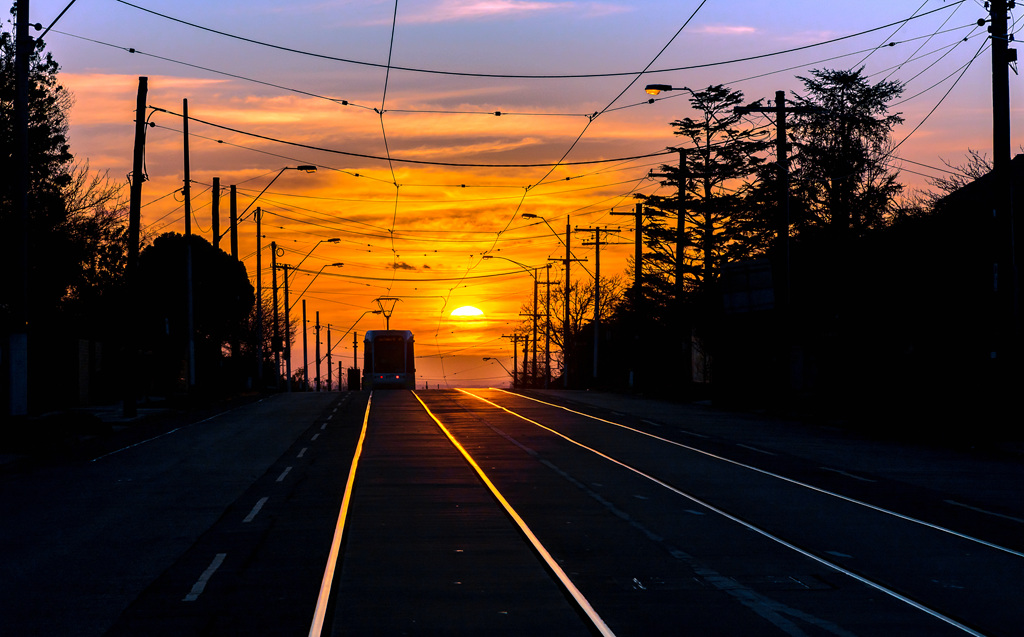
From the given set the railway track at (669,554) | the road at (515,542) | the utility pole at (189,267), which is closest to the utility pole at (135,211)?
the utility pole at (189,267)

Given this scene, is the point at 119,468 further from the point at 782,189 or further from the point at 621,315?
the point at 621,315

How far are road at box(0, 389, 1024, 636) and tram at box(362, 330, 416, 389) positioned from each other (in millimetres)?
39671

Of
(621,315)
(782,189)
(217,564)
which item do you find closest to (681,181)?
(782,189)

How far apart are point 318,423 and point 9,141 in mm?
16378

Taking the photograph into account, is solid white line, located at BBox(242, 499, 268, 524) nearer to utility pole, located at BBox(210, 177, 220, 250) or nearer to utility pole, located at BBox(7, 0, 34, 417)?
utility pole, located at BBox(7, 0, 34, 417)

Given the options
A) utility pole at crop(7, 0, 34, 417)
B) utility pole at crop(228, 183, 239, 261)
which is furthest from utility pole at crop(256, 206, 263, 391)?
utility pole at crop(7, 0, 34, 417)

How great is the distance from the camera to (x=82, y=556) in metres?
11.8

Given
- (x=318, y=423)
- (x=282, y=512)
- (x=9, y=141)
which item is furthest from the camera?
(x=9, y=141)

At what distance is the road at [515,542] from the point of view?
8.80m

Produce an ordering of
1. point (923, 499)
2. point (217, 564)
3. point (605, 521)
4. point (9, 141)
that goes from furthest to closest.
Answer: point (9, 141) → point (923, 499) → point (605, 521) → point (217, 564)

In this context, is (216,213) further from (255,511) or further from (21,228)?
(255,511)

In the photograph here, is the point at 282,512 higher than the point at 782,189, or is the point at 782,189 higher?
the point at 782,189

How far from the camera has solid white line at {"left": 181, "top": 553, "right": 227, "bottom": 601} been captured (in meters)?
9.61

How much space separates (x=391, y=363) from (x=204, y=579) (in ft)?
182
